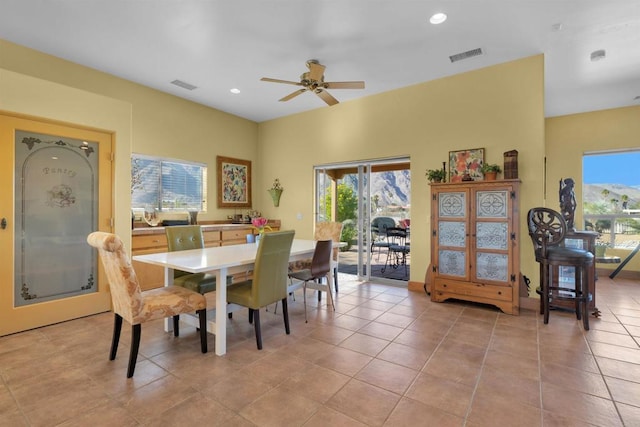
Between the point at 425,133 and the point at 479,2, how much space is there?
201 centimetres

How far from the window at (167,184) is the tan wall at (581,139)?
264 inches

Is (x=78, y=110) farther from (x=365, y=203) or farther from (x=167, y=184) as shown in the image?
(x=365, y=203)

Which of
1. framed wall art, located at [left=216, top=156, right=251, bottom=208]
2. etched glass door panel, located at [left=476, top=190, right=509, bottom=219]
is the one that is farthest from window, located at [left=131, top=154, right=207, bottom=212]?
etched glass door panel, located at [left=476, top=190, right=509, bottom=219]

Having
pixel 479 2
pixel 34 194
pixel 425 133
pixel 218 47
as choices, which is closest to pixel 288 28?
pixel 218 47

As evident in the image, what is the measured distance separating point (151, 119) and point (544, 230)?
5587 millimetres

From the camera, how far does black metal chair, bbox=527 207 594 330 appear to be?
10.6 feet

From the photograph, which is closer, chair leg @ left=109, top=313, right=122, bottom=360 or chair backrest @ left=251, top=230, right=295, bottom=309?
chair leg @ left=109, top=313, right=122, bottom=360

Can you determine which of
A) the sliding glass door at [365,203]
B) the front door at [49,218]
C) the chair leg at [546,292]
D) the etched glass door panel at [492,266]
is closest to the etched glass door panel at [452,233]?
the etched glass door panel at [492,266]

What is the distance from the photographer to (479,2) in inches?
110

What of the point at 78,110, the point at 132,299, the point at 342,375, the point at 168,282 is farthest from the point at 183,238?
the point at 342,375

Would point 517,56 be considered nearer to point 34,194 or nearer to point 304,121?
point 304,121

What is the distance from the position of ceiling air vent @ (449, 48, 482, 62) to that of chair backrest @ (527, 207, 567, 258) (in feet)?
6.45

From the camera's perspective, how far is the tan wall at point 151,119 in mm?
3543

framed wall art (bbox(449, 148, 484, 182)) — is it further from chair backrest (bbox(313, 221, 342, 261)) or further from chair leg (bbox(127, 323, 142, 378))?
chair leg (bbox(127, 323, 142, 378))
